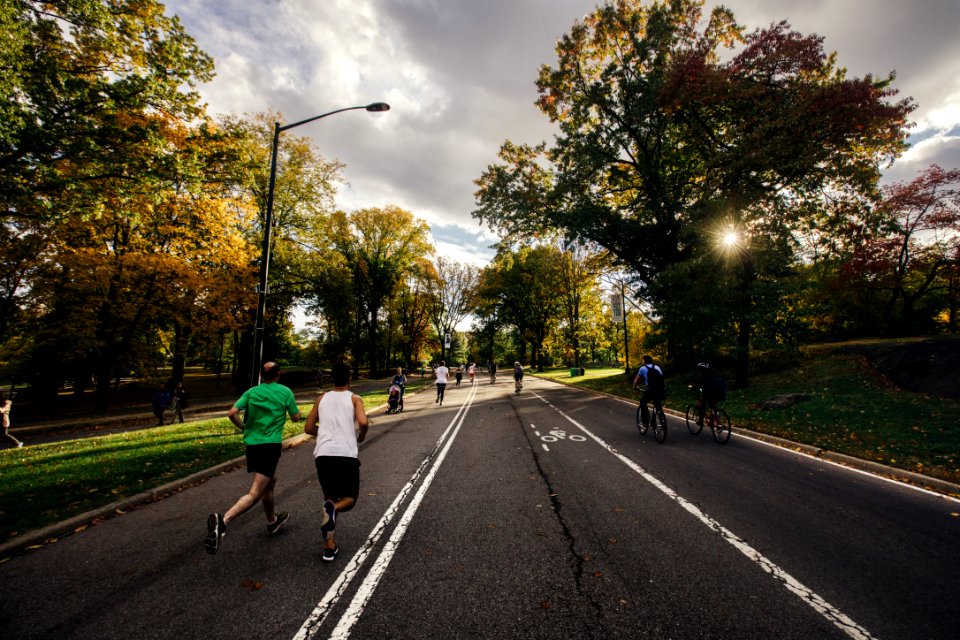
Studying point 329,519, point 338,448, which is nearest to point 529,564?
point 329,519

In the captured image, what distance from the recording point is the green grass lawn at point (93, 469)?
490cm

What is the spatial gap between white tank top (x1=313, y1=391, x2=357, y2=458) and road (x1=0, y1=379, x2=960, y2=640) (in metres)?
1.11

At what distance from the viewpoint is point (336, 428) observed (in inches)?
153

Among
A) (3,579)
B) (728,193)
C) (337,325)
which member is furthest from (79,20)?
(337,325)

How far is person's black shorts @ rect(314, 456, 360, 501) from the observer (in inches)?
152

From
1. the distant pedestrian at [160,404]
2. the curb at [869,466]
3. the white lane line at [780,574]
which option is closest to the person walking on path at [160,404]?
the distant pedestrian at [160,404]

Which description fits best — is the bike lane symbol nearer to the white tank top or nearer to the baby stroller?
the white tank top

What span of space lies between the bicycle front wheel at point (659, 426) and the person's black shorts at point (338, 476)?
740cm

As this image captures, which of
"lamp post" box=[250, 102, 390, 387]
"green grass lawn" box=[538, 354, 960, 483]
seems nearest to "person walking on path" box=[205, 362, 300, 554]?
"lamp post" box=[250, 102, 390, 387]

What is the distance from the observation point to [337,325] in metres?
33.5

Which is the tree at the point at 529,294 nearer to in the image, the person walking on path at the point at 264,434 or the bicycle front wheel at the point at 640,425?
the bicycle front wheel at the point at 640,425

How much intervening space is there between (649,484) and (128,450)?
11.6 meters

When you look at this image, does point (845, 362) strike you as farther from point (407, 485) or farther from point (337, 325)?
point (337, 325)

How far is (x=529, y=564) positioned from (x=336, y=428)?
2512 mm
